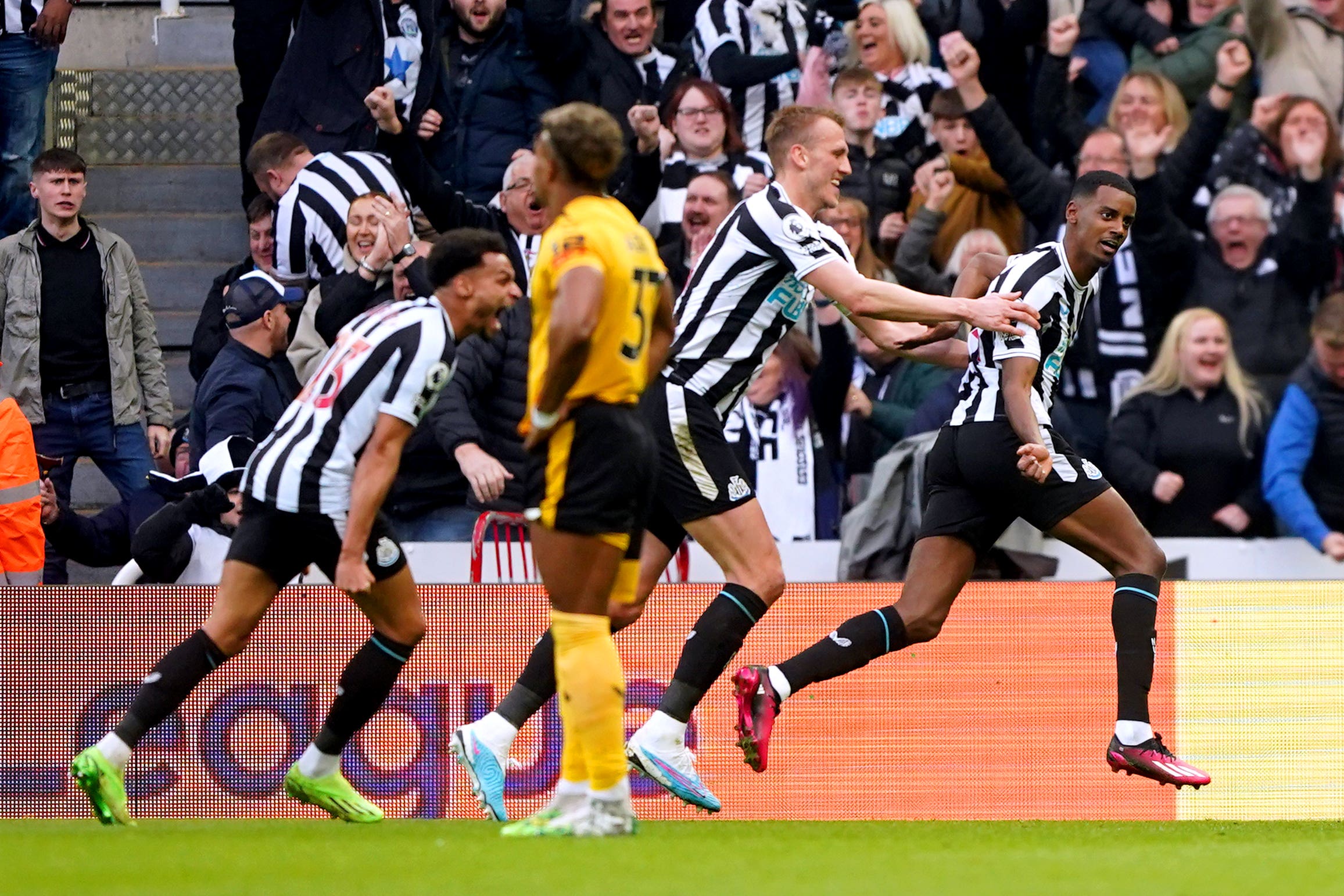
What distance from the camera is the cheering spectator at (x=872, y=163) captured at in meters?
10.8

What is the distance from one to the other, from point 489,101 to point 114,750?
541 centimetres

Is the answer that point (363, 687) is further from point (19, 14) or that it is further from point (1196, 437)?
point (19, 14)

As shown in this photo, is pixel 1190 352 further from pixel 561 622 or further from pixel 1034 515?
pixel 561 622

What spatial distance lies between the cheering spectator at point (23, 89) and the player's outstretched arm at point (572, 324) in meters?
6.77

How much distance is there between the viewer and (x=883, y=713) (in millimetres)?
8273

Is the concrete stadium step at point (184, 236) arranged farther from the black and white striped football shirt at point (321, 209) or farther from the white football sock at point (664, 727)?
the white football sock at point (664, 727)

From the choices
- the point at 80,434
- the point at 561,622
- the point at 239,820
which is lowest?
the point at 239,820

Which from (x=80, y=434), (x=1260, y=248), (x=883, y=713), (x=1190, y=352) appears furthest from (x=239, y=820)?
(x=1260, y=248)

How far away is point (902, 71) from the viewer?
11.1 meters

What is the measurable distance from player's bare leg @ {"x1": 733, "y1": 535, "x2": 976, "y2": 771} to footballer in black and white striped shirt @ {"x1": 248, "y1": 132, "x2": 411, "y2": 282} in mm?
4150

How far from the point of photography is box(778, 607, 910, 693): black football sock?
7.27 meters

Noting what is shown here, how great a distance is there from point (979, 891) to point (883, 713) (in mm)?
3539

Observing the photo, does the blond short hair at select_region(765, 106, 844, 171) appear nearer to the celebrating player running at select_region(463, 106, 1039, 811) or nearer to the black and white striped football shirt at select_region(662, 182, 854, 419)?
the celebrating player running at select_region(463, 106, 1039, 811)

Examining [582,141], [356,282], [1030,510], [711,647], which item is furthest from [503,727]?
[356,282]
